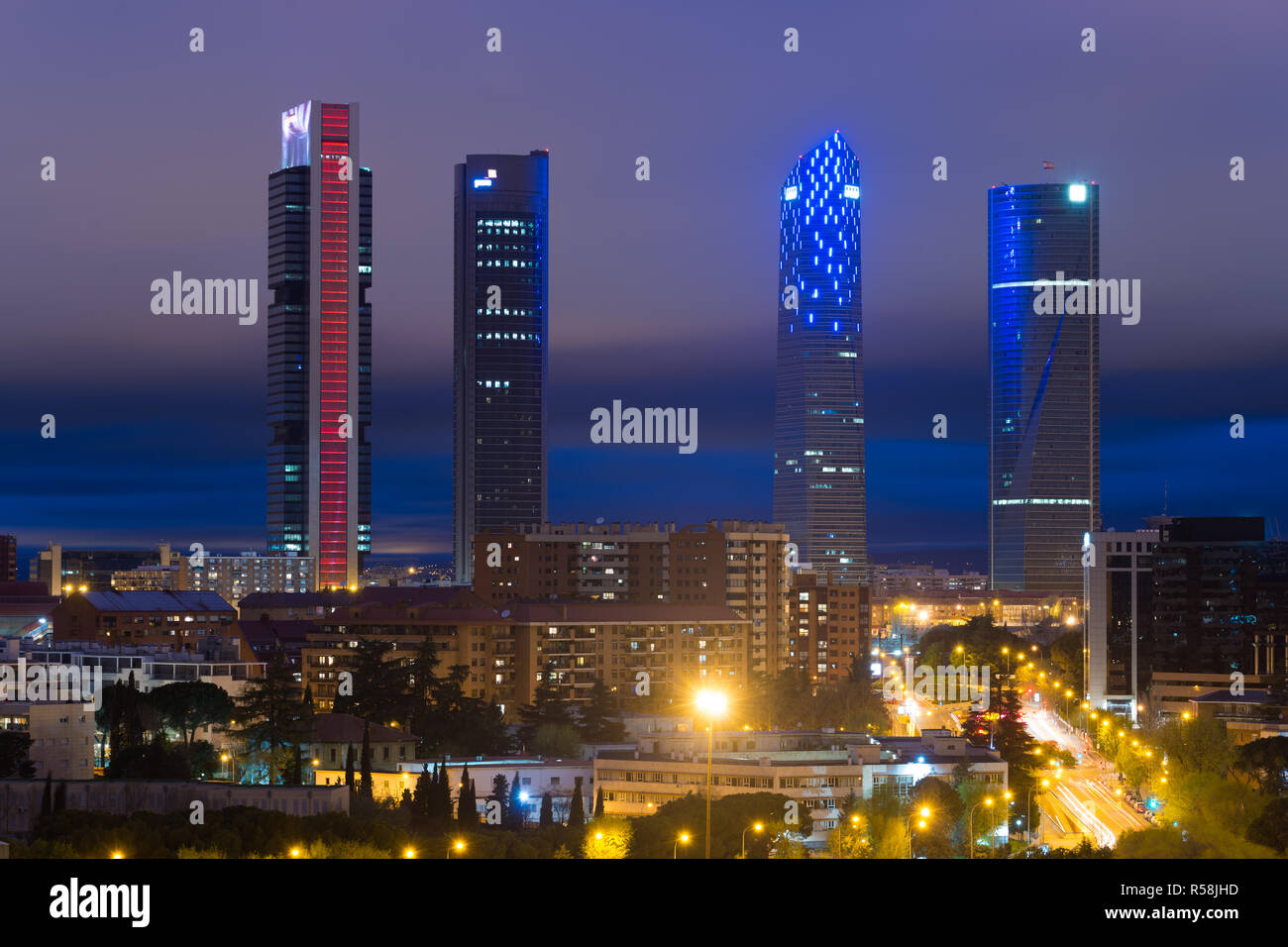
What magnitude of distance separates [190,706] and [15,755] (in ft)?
42.7

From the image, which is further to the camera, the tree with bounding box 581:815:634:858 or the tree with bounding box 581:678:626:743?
the tree with bounding box 581:678:626:743

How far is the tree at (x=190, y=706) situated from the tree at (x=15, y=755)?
9816mm

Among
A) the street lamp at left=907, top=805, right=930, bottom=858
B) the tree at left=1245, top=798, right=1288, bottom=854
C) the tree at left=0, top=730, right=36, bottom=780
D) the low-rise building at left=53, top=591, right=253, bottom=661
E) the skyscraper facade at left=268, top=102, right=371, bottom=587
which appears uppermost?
the skyscraper facade at left=268, top=102, right=371, bottom=587

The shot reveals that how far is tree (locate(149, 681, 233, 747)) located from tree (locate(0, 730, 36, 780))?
982 centimetres

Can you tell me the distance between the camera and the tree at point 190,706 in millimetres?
73375

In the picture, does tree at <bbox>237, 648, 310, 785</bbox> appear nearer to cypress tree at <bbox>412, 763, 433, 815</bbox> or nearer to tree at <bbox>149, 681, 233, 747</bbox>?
tree at <bbox>149, 681, 233, 747</bbox>

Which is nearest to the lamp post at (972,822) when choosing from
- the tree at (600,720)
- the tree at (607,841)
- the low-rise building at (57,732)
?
the tree at (607,841)

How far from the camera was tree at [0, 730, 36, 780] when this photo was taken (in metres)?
60.4

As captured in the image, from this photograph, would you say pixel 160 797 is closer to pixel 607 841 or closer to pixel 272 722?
pixel 607 841

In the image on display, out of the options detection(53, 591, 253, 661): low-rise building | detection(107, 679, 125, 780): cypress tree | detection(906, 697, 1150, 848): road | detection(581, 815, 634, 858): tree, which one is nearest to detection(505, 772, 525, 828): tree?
detection(581, 815, 634, 858): tree

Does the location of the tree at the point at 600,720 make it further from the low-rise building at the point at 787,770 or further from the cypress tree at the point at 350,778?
the cypress tree at the point at 350,778

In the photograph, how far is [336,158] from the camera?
196375 mm

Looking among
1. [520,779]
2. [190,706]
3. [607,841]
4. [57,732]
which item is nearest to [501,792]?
[520,779]

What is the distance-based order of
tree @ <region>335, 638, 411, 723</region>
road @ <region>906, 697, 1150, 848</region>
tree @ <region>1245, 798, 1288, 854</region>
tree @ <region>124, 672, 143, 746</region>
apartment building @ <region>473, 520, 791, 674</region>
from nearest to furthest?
1. tree @ <region>1245, 798, 1288, 854</region>
2. road @ <region>906, 697, 1150, 848</region>
3. tree @ <region>124, 672, 143, 746</region>
4. tree @ <region>335, 638, 411, 723</region>
5. apartment building @ <region>473, 520, 791, 674</region>
